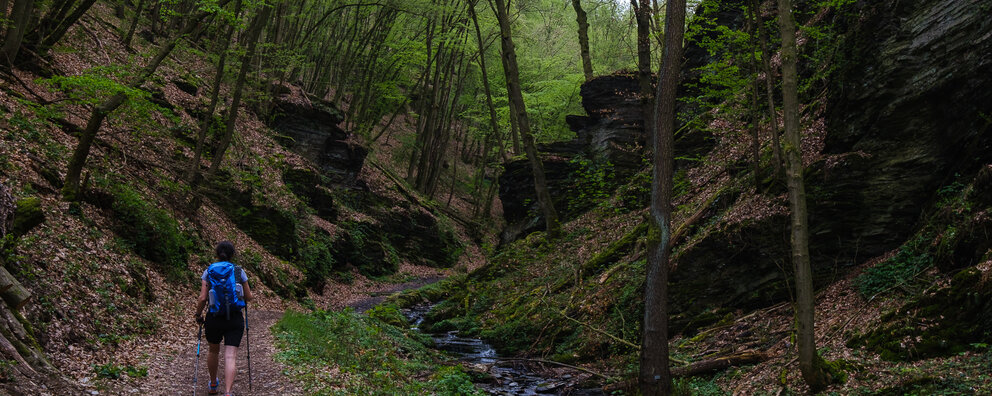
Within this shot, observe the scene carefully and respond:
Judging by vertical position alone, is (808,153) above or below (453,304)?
above

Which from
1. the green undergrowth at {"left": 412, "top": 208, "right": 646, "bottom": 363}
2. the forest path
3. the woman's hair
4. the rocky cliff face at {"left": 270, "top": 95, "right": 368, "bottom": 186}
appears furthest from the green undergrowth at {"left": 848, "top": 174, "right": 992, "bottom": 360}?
the rocky cliff face at {"left": 270, "top": 95, "right": 368, "bottom": 186}

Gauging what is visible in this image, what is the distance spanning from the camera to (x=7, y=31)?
1102cm

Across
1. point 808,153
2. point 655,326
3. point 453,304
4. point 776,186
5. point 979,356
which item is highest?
point 808,153

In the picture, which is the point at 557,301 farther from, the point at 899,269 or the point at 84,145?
the point at 84,145

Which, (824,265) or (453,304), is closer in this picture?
(824,265)

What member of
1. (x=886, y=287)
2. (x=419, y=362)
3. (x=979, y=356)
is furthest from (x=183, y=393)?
(x=886, y=287)

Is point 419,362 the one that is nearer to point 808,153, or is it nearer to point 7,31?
point 808,153

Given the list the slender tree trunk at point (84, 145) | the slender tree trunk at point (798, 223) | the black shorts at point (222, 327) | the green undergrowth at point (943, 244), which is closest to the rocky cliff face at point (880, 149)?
the green undergrowth at point (943, 244)

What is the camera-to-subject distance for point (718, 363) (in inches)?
329

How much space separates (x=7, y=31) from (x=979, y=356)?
17.2 metres

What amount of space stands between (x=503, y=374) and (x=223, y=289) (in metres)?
6.57

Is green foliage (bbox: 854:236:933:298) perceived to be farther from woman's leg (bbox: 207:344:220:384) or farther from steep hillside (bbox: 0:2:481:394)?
steep hillside (bbox: 0:2:481:394)

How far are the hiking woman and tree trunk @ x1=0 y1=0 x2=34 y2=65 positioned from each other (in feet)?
28.7

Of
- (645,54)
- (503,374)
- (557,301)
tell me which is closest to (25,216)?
(503,374)
